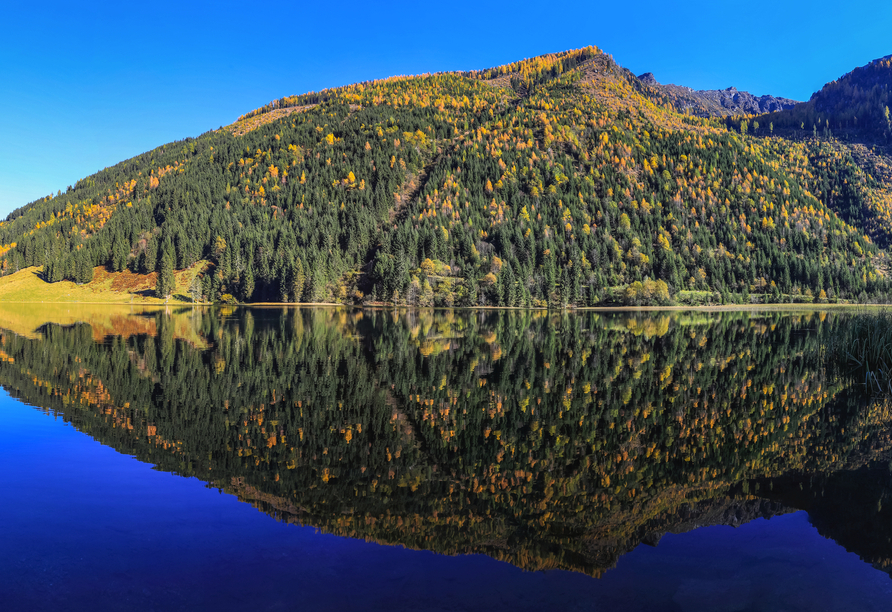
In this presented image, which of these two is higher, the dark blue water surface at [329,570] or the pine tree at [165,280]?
the pine tree at [165,280]

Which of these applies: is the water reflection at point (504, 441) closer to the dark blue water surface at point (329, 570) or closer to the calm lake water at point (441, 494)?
the calm lake water at point (441, 494)

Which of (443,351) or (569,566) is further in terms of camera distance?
(443,351)

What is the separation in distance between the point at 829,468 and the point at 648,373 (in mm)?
14144

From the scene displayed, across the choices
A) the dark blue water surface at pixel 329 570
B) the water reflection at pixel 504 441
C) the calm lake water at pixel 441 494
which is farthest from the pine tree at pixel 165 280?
the dark blue water surface at pixel 329 570

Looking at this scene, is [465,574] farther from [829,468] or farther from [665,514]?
Answer: [829,468]

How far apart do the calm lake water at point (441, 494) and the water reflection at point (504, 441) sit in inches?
3.6

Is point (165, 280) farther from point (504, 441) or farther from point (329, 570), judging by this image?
point (329, 570)

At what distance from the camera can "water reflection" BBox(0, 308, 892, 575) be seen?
1085cm

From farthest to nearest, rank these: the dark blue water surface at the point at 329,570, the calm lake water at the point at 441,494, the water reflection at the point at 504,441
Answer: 1. the water reflection at the point at 504,441
2. the calm lake water at the point at 441,494
3. the dark blue water surface at the point at 329,570

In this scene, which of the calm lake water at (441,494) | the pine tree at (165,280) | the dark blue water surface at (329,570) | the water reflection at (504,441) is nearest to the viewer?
the dark blue water surface at (329,570)

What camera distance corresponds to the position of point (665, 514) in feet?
37.1

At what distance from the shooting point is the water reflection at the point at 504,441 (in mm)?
10852

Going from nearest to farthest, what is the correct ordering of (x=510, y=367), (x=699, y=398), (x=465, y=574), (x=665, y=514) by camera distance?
(x=465, y=574), (x=665, y=514), (x=699, y=398), (x=510, y=367)

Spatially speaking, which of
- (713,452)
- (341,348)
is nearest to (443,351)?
(341,348)
